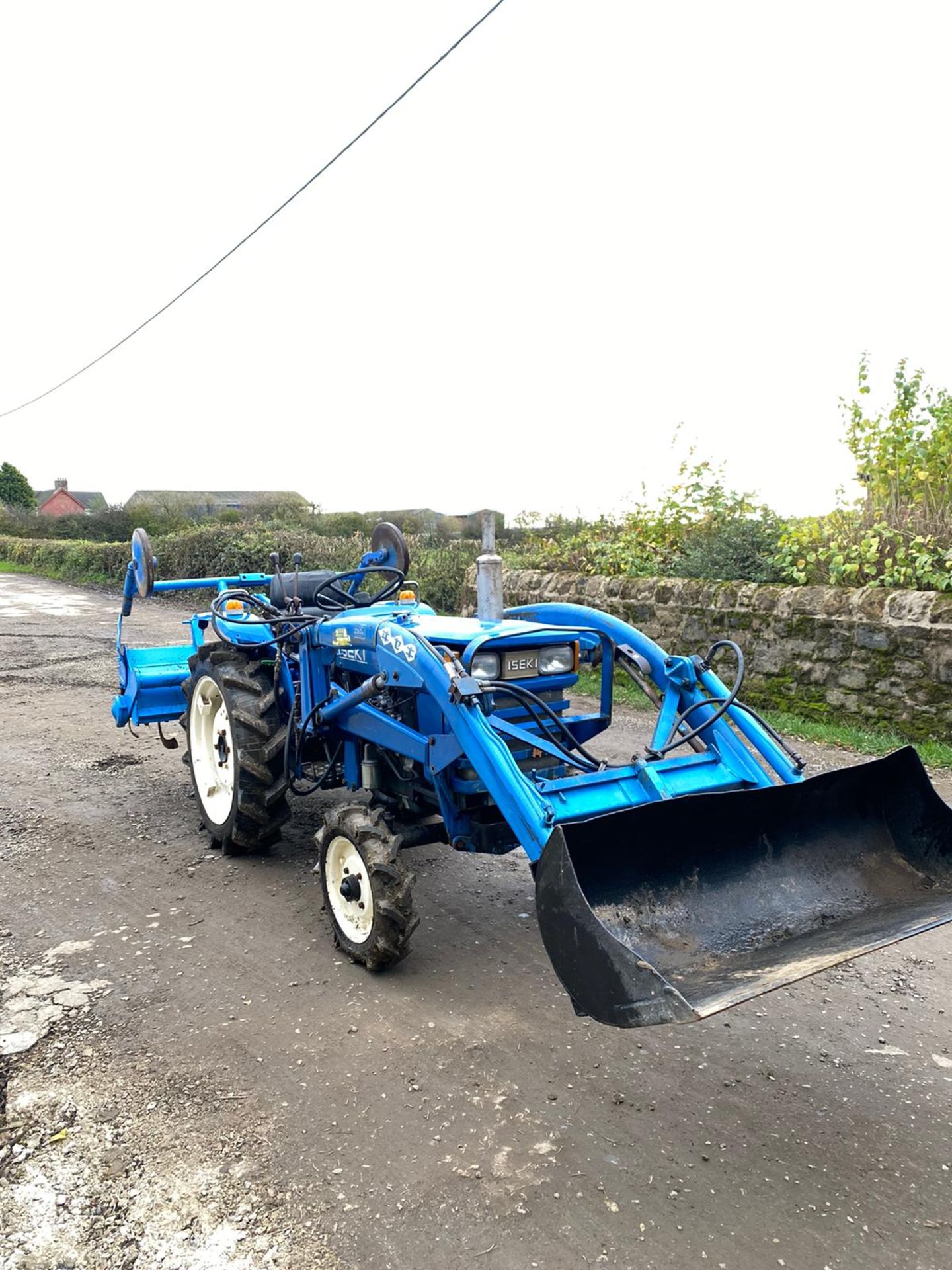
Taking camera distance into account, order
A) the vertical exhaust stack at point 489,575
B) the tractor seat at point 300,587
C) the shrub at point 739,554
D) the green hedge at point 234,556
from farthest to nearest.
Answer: the green hedge at point 234,556 < the shrub at point 739,554 < the vertical exhaust stack at point 489,575 < the tractor seat at point 300,587

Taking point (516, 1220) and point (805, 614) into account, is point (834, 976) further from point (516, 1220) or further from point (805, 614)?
point (805, 614)

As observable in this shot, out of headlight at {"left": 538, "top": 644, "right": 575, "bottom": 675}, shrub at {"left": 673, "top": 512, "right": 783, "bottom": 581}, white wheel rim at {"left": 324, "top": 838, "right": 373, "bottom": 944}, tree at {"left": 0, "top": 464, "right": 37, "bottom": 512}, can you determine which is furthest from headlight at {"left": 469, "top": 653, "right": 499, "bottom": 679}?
tree at {"left": 0, "top": 464, "right": 37, "bottom": 512}

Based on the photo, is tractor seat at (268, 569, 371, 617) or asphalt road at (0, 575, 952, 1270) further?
tractor seat at (268, 569, 371, 617)

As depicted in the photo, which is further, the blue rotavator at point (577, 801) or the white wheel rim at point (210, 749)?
the white wheel rim at point (210, 749)

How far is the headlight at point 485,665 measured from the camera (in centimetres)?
390

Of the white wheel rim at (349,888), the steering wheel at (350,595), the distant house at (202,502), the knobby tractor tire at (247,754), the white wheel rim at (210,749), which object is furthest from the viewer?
the distant house at (202,502)

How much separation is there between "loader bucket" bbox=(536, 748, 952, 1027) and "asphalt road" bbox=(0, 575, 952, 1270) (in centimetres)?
48

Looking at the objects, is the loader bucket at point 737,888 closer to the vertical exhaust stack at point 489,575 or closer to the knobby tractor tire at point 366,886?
the knobby tractor tire at point 366,886

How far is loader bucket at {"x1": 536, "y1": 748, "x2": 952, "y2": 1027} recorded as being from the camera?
8.63ft

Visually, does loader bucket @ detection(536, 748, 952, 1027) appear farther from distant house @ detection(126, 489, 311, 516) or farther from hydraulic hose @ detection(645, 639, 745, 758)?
distant house @ detection(126, 489, 311, 516)

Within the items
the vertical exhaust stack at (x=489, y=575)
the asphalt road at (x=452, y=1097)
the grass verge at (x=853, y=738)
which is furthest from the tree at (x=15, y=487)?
the asphalt road at (x=452, y=1097)

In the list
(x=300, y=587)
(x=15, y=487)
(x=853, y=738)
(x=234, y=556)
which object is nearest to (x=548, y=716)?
(x=300, y=587)

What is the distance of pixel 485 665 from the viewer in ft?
12.8

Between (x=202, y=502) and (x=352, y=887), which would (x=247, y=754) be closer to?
(x=352, y=887)
